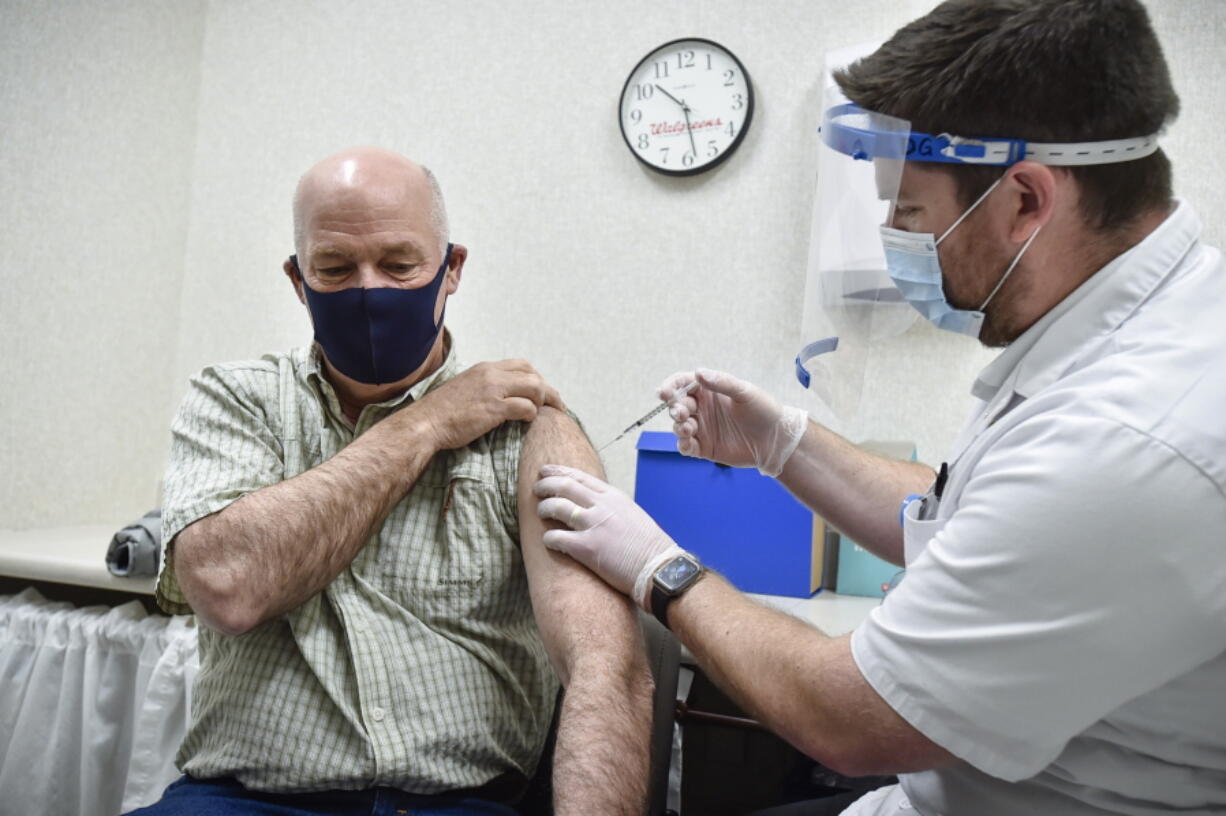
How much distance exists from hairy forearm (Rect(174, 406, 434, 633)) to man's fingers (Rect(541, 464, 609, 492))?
218mm

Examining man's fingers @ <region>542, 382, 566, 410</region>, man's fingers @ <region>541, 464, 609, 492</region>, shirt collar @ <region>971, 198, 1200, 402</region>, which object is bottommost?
man's fingers @ <region>541, 464, 609, 492</region>

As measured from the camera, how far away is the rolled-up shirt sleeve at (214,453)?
1.31 metres

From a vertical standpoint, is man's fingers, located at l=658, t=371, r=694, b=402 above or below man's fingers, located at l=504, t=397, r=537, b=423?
above

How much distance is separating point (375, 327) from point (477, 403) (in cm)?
21

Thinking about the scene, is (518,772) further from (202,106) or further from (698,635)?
(202,106)

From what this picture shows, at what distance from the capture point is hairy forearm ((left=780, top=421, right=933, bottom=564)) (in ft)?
5.15

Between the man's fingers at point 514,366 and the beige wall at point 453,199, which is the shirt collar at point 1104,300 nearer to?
the man's fingers at point 514,366

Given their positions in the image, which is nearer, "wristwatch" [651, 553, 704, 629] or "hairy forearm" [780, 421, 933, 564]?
"wristwatch" [651, 553, 704, 629]

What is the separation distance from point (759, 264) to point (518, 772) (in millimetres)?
1623

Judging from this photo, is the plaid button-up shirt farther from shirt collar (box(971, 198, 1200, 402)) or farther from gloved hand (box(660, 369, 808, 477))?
shirt collar (box(971, 198, 1200, 402))

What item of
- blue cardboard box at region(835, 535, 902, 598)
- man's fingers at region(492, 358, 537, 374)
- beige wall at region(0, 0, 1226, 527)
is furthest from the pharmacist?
beige wall at region(0, 0, 1226, 527)

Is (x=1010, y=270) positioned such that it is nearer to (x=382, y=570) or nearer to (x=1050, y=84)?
(x=1050, y=84)

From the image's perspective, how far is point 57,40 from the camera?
2.61m

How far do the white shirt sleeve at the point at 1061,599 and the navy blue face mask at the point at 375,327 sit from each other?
0.93m
